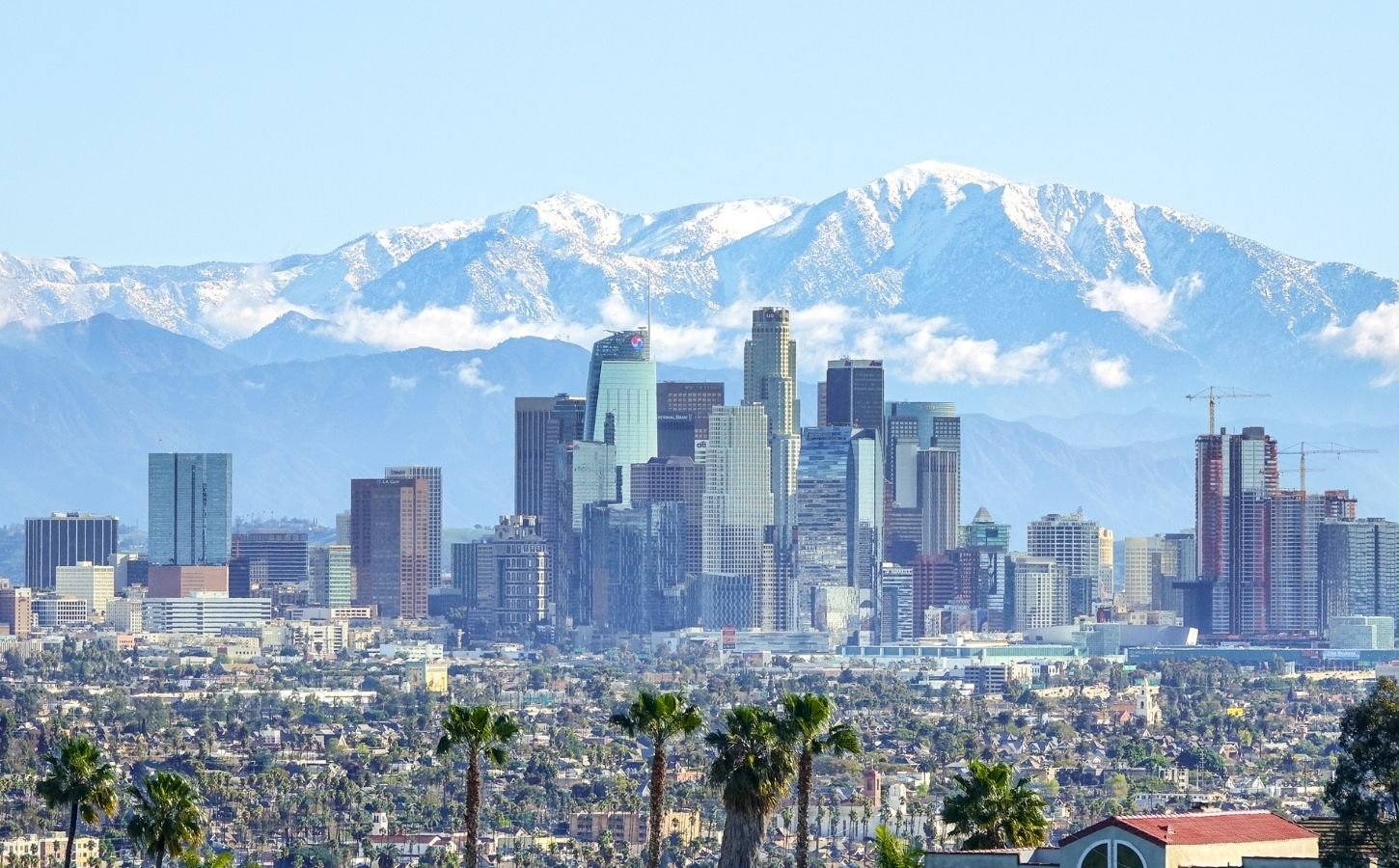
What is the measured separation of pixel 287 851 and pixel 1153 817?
114528 millimetres

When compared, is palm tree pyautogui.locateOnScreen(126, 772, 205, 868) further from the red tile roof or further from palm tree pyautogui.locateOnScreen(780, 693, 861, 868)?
the red tile roof

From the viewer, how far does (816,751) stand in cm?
9412

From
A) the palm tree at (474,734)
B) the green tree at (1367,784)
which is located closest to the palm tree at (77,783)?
the palm tree at (474,734)

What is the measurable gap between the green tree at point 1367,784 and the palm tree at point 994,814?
37.2ft

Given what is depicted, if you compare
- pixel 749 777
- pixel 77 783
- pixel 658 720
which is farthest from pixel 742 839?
pixel 77 783

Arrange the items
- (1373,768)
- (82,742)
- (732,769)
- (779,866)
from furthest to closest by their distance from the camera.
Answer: (779,866) → (82,742) → (732,769) → (1373,768)

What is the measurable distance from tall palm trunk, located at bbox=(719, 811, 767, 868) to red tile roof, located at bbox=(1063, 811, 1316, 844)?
988cm

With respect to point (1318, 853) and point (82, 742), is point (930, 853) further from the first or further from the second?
point (82, 742)

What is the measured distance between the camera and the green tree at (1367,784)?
82.6 metres

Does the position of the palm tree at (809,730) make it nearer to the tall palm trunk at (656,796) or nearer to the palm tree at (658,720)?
the palm tree at (658,720)

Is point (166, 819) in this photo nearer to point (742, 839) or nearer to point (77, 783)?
point (77, 783)

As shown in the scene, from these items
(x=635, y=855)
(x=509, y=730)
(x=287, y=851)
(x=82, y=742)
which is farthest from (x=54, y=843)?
(x=509, y=730)

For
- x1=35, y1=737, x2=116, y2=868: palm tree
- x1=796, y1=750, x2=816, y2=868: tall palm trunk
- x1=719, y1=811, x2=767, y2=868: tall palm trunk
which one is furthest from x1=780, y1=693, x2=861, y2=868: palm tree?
x1=35, y1=737, x2=116, y2=868: palm tree

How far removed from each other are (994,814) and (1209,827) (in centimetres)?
883
